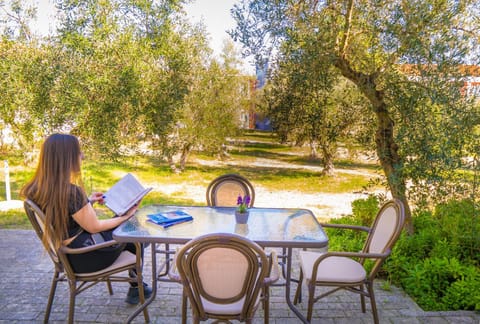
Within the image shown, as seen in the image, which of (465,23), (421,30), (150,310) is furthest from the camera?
(465,23)

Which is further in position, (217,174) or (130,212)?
(217,174)

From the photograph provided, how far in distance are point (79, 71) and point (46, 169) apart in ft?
11.0

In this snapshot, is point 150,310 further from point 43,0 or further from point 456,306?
point 43,0

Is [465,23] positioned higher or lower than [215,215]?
higher

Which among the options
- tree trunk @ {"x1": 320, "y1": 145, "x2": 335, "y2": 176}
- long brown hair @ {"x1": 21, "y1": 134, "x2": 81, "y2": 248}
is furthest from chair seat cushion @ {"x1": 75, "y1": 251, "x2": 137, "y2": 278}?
tree trunk @ {"x1": 320, "y1": 145, "x2": 335, "y2": 176}

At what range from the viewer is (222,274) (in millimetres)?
2010

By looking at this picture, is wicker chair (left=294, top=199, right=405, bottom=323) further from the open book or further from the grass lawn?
the grass lawn

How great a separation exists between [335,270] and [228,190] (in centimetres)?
150

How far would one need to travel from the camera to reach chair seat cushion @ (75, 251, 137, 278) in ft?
8.61

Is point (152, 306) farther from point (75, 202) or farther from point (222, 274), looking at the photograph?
point (222, 274)

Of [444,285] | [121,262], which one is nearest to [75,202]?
[121,262]

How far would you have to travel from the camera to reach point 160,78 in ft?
20.1

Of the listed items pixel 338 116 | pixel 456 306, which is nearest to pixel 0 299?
pixel 456 306

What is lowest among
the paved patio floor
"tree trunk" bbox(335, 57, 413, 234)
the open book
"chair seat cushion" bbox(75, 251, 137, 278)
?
the paved patio floor
